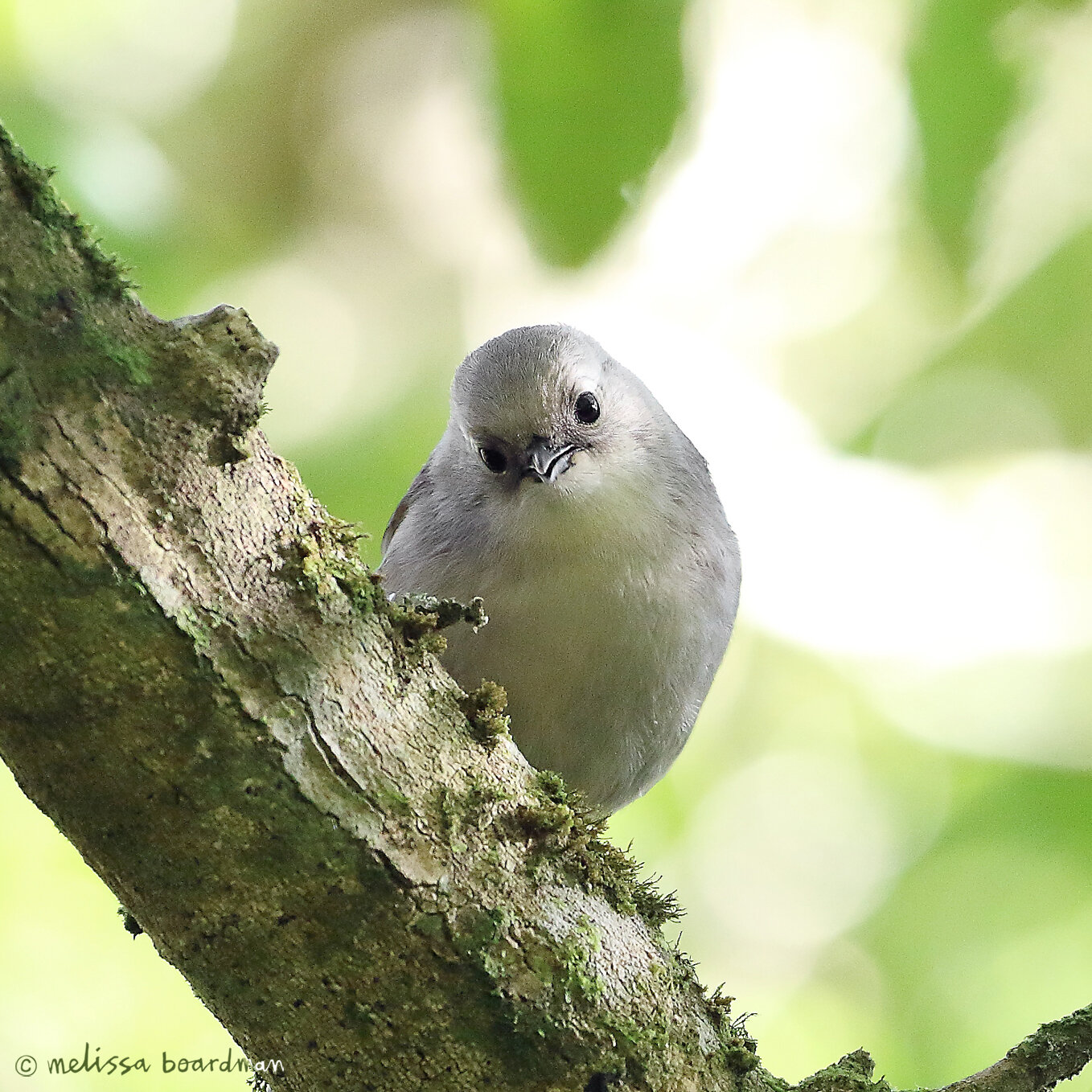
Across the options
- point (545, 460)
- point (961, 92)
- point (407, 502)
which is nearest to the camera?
point (545, 460)

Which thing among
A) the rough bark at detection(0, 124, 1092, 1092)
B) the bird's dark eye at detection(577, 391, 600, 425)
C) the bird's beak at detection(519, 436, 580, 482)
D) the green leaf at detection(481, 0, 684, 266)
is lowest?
the rough bark at detection(0, 124, 1092, 1092)

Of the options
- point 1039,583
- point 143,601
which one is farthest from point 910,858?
point 143,601

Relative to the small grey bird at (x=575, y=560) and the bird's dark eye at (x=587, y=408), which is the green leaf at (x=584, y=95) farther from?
the bird's dark eye at (x=587, y=408)

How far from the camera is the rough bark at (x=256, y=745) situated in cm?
162

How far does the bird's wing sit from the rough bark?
1.61 metres

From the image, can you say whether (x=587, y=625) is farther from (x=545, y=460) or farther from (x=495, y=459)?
(x=495, y=459)

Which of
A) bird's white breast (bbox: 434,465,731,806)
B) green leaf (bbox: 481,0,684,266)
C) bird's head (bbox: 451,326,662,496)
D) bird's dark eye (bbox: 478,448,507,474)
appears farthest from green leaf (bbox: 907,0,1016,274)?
bird's dark eye (bbox: 478,448,507,474)

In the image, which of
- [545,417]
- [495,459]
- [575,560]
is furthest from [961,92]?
[575,560]

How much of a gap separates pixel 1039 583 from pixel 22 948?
3559 mm

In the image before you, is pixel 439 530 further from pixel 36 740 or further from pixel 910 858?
pixel 910 858

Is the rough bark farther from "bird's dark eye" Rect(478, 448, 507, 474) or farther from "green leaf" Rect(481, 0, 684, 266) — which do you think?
"green leaf" Rect(481, 0, 684, 266)

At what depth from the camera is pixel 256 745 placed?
175 centimetres

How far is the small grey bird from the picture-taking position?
2998 mm

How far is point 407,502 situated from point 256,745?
203 centimetres
